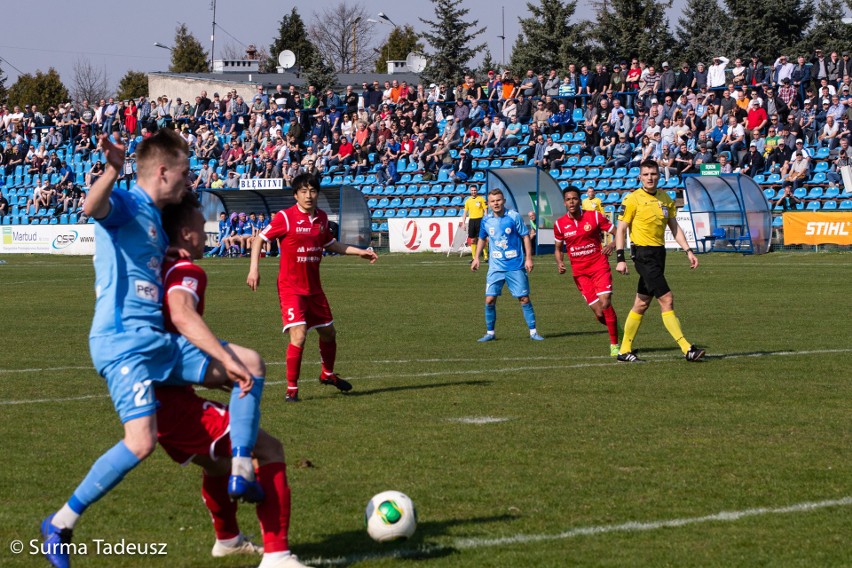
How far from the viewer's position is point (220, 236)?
145ft

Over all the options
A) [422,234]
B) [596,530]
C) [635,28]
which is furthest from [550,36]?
[596,530]

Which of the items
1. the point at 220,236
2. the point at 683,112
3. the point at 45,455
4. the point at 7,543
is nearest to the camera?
the point at 7,543

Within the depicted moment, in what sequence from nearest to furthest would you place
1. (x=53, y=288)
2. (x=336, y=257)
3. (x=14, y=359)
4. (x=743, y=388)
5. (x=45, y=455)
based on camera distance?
(x=45, y=455) → (x=743, y=388) → (x=14, y=359) → (x=53, y=288) → (x=336, y=257)

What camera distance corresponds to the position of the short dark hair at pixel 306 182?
35.5 ft

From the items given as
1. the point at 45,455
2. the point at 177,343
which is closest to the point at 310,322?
the point at 45,455

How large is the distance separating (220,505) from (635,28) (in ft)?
191

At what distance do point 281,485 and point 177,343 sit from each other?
2.57 ft

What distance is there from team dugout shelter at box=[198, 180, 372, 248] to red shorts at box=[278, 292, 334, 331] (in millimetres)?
27539

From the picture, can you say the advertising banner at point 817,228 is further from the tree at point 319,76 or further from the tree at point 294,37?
the tree at point 294,37

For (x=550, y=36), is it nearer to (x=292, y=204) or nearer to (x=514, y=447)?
(x=292, y=204)

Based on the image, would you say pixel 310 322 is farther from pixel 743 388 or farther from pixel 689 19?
pixel 689 19

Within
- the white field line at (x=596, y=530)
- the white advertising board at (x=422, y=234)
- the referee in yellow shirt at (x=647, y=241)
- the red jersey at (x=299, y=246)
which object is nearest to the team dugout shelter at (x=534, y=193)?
the white advertising board at (x=422, y=234)

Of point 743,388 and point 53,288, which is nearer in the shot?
point 743,388

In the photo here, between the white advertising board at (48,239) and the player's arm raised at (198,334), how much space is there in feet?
131
